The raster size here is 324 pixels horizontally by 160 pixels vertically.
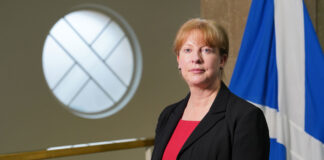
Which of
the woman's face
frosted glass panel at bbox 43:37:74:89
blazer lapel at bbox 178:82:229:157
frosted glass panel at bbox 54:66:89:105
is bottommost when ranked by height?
frosted glass panel at bbox 54:66:89:105

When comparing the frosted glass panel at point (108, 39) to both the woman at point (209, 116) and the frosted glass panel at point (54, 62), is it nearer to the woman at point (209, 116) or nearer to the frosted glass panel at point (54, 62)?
the frosted glass panel at point (54, 62)

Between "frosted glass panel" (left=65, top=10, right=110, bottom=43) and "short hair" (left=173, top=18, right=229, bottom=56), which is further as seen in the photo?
"frosted glass panel" (left=65, top=10, right=110, bottom=43)

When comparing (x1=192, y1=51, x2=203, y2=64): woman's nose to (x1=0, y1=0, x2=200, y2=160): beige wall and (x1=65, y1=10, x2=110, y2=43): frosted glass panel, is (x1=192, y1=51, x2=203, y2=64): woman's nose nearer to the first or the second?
(x1=0, y1=0, x2=200, y2=160): beige wall

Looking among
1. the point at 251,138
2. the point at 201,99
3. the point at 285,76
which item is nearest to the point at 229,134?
the point at 251,138

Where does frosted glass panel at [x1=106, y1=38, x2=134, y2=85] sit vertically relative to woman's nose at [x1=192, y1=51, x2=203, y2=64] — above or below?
below

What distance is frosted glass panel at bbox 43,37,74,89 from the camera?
296 inches

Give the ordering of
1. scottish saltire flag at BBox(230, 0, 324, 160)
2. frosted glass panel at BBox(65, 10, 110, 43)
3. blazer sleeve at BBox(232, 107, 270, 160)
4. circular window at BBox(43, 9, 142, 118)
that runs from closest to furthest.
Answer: blazer sleeve at BBox(232, 107, 270, 160) < scottish saltire flag at BBox(230, 0, 324, 160) < circular window at BBox(43, 9, 142, 118) < frosted glass panel at BBox(65, 10, 110, 43)

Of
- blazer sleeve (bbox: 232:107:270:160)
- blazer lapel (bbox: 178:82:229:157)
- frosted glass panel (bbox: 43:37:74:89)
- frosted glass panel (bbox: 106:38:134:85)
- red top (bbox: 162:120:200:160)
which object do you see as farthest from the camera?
frosted glass panel (bbox: 106:38:134:85)

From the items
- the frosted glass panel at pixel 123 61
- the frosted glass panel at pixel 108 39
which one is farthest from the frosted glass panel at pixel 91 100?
the frosted glass panel at pixel 108 39

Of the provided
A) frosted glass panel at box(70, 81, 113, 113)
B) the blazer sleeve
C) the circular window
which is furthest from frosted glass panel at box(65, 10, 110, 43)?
the blazer sleeve

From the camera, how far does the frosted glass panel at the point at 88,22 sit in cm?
778

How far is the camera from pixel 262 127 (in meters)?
1.56

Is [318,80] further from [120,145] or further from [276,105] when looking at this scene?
[120,145]

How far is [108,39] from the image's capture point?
8234 mm
